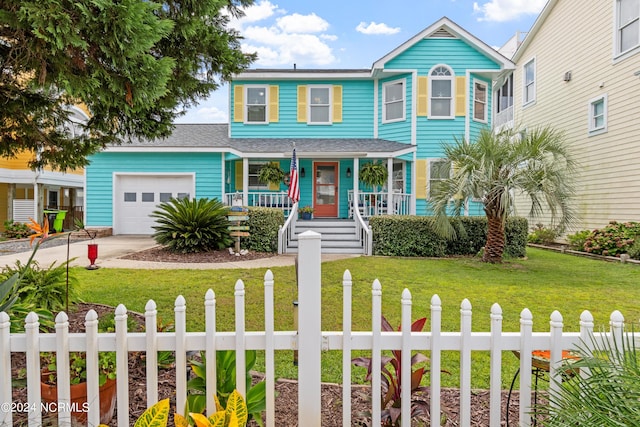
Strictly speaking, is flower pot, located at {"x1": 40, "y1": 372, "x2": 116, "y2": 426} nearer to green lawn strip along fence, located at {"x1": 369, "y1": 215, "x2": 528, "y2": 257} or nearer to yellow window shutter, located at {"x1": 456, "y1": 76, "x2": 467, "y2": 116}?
green lawn strip along fence, located at {"x1": 369, "y1": 215, "x2": 528, "y2": 257}

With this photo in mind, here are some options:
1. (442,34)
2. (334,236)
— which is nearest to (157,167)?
(334,236)

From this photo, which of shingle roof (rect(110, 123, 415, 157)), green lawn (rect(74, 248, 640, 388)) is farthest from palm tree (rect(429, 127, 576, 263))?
shingle roof (rect(110, 123, 415, 157))

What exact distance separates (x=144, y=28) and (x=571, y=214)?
29.0ft

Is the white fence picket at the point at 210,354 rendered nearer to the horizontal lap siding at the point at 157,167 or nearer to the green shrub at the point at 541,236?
the horizontal lap siding at the point at 157,167

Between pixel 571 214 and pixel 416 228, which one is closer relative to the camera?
pixel 571 214

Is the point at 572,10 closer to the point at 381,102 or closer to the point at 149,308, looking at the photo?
the point at 381,102

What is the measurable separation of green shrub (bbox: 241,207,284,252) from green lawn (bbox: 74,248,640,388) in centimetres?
249

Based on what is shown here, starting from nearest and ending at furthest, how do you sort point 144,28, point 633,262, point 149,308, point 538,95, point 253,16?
point 149,308 < point 144,28 < point 253,16 < point 633,262 < point 538,95

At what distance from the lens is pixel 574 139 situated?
43.6ft

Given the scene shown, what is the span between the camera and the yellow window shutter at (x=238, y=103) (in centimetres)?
1435

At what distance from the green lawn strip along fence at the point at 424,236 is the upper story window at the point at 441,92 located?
4952mm

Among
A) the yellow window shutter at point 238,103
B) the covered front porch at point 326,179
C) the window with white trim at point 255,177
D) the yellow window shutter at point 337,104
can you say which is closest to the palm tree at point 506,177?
the covered front porch at point 326,179

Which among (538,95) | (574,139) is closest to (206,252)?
(574,139)

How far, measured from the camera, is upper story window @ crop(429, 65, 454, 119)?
532 inches
